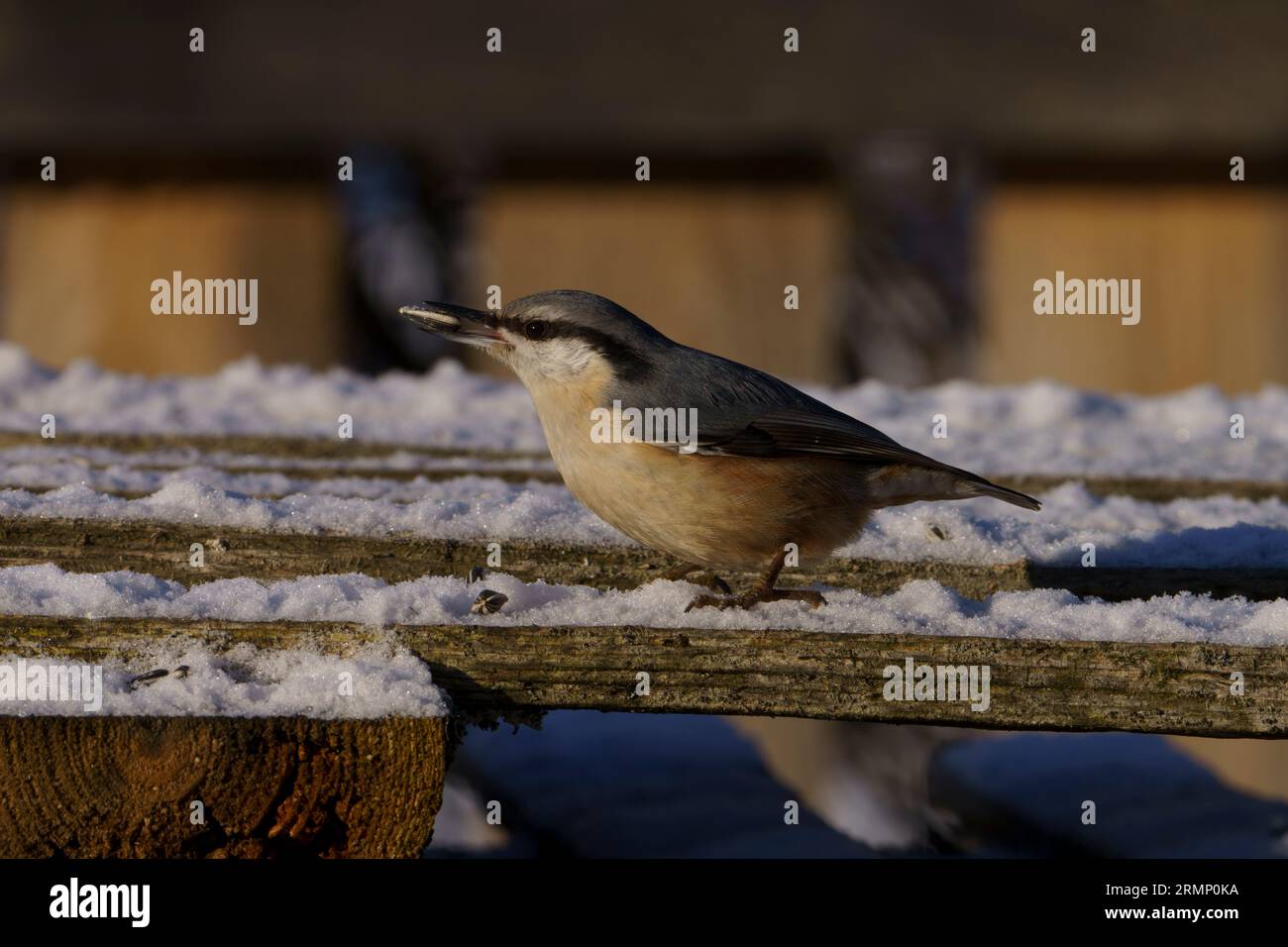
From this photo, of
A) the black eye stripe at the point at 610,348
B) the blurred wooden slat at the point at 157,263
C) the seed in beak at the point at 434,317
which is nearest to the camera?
the black eye stripe at the point at 610,348

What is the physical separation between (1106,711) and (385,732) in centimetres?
149

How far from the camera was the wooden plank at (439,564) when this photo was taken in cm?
360

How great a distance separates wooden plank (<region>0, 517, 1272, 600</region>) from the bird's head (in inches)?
20.2

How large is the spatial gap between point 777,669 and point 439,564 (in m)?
1.02

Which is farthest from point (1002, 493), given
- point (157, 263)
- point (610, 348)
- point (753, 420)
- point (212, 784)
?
point (157, 263)

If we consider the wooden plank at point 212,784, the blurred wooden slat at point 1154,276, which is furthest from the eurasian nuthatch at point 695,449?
the blurred wooden slat at point 1154,276

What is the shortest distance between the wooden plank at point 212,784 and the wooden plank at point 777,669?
0.86ft

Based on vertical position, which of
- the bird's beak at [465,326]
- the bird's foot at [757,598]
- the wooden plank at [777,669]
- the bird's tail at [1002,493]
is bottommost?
the wooden plank at [777,669]

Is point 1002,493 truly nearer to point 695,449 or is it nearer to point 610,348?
point 695,449

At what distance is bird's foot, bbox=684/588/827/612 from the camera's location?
3436 mm

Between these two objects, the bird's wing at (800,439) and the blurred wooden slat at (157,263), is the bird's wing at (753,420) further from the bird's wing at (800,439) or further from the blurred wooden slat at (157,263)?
the blurred wooden slat at (157,263)

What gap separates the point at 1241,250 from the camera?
29.2 feet

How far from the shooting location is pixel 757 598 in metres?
3.71
